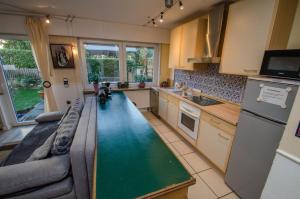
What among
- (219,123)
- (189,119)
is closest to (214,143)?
(219,123)

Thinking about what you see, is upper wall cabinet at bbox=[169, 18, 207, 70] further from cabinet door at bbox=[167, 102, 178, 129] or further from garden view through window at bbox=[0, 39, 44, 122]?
garden view through window at bbox=[0, 39, 44, 122]

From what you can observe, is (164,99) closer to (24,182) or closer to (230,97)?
(230,97)

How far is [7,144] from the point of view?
2494mm

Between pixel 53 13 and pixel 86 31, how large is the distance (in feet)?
2.06

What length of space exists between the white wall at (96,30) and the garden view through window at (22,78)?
358 mm

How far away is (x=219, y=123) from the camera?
1844 millimetres

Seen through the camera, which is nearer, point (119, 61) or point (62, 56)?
point (62, 56)

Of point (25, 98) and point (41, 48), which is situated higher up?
point (41, 48)

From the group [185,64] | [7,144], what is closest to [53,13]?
[7,144]

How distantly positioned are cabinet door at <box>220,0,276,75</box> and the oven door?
93 centimetres

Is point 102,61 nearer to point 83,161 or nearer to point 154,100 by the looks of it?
point 154,100

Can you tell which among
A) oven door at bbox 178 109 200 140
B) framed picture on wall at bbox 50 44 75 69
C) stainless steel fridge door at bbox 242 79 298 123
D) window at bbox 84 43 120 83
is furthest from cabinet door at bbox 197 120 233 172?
framed picture on wall at bbox 50 44 75 69

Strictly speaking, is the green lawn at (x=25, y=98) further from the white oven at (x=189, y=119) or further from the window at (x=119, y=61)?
the white oven at (x=189, y=119)

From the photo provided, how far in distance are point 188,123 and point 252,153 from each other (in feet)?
3.78
